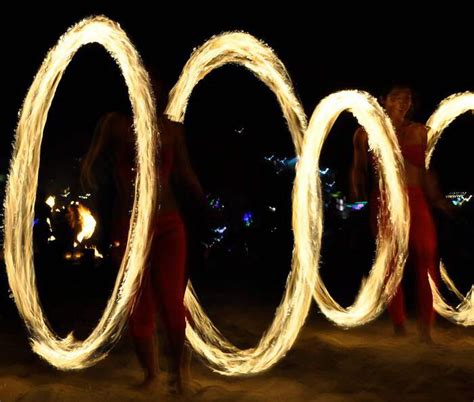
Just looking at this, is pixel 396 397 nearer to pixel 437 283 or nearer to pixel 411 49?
pixel 437 283

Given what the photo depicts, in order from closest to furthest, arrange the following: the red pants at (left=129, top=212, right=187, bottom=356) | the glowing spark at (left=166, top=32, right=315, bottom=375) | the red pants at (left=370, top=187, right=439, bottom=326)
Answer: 1. the red pants at (left=129, top=212, right=187, bottom=356)
2. the glowing spark at (left=166, top=32, right=315, bottom=375)
3. the red pants at (left=370, top=187, right=439, bottom=326)

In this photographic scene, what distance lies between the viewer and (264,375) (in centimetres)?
482

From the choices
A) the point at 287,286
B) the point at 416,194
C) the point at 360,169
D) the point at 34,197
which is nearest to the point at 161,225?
the point at 34,197

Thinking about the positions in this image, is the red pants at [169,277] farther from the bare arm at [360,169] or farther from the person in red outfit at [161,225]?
the bare arm at [360,169]

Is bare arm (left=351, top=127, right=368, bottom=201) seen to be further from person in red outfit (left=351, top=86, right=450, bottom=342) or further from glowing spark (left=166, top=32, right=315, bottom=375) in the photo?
glowing spark (left=166, top=32, right=315, bottom=375)

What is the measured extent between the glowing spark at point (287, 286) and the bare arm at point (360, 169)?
68 cm

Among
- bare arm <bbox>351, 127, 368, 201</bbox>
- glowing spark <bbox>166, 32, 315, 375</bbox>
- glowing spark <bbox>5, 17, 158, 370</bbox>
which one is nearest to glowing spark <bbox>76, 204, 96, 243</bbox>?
glowing spark <bbox>166, 32, 315, 375</bbox>

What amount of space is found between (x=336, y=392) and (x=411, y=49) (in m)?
8.59

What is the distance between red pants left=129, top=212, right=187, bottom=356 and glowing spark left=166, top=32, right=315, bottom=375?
0.71 m

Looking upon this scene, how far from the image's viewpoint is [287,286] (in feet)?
19.2

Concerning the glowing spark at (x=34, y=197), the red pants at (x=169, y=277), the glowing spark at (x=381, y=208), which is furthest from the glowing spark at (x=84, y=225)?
the red pants at (x=169, y=277)

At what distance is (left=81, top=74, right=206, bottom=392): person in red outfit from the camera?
4.27 metres

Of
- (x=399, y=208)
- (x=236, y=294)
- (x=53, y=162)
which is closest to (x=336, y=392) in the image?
(x=399, y=208)

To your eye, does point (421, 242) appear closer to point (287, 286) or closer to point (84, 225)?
point (287, 286)
